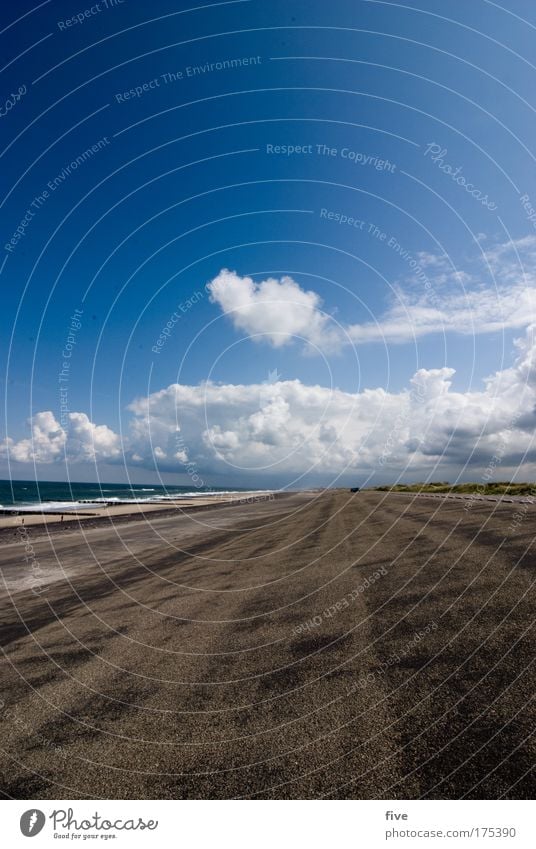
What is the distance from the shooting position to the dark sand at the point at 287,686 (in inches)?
173

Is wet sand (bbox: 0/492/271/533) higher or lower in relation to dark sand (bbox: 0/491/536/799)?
lower

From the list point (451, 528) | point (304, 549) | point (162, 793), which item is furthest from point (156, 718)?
point (451, 528)

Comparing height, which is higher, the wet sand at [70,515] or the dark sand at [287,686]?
the dark sand at [287,686]

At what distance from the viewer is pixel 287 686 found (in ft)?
20.3

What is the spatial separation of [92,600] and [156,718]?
868 centimetres

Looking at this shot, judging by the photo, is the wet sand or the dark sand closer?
the dark sand

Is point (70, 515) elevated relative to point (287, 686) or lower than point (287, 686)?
lower

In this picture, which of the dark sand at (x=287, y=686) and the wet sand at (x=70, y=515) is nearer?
the dark sand at (x=287, y=686)

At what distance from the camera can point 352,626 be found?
811 cm

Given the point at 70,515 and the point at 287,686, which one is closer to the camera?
the point at 287,686

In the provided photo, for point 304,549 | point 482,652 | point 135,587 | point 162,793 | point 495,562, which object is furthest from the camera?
point 304,549

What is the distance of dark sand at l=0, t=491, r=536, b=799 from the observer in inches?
173
